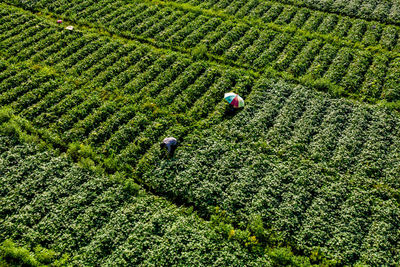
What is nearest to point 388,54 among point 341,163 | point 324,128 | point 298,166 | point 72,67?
point 324,128

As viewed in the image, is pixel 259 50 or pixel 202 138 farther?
pixel 259 50

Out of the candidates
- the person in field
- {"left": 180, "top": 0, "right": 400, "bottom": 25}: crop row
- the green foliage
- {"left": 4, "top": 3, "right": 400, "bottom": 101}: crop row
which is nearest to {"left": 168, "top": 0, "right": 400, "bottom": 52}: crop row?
{"left": 180, "top": 0, "right": 400, "bottom": 25}: crop row

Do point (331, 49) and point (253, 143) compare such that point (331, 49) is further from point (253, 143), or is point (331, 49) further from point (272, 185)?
point (272, 185)

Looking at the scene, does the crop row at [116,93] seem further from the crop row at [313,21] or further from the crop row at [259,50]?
the crop row at [313,21]

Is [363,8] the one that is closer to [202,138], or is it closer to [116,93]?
[202,138]

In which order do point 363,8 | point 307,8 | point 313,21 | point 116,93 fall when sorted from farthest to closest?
point 307,8, point 363,8, point 313,21, point 116,93

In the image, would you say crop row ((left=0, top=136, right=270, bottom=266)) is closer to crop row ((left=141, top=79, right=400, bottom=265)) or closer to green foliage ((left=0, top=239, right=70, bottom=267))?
green foliage ((left=0, top=239, right=70, bottom=267))

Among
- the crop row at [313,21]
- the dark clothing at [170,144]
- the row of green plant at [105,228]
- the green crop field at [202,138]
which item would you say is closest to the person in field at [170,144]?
A: the dark clothing at [170,144]

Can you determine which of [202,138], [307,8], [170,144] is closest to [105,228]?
[170,144]
